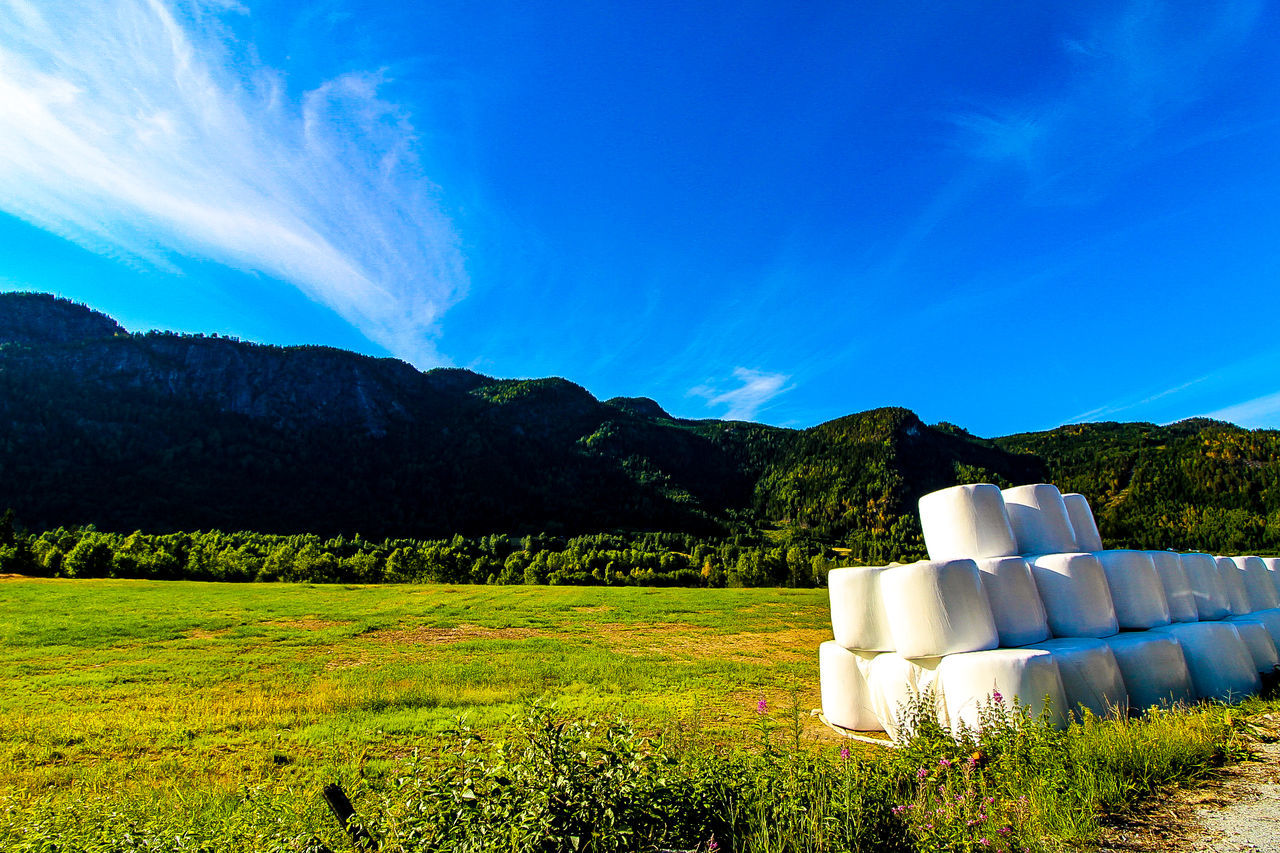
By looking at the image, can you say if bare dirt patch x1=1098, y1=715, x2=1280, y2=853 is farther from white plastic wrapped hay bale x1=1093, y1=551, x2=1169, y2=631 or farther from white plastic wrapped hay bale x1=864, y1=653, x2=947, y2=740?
white plastic wrapped hay bale x1=1093, y1=551, x2=1169, y2=631

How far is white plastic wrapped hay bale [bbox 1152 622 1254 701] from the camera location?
8.66m

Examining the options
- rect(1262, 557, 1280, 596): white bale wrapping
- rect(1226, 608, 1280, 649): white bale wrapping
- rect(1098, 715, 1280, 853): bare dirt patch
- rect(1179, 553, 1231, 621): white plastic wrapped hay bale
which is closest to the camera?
rect(1098, 715, 1280, 853): bare dirt patch

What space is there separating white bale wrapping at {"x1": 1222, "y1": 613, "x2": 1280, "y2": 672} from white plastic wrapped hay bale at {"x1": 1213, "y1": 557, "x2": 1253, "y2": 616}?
0.90 meters

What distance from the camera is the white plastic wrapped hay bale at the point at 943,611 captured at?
7.55m

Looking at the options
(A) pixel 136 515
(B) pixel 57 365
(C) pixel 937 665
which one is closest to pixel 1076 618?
(C) pixel 937 665

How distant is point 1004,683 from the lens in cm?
684

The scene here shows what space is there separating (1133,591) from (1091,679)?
260 cm

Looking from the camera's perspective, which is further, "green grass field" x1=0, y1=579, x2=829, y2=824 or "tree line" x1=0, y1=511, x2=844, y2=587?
"tree line" x1=0, y1=511, x2=844, y2=587

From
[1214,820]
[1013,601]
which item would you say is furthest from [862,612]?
[1214,820]

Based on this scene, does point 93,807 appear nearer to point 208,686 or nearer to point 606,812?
point 606,812

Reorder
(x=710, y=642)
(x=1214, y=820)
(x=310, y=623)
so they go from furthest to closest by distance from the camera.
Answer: (x=310, y=623) < (x=710, y=642) < (x=1214, y=820)

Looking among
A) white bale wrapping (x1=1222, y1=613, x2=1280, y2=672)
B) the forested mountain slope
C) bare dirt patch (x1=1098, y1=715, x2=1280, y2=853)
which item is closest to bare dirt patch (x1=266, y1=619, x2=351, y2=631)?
bare dirt patch (x1=1098, y1=715, x2=1280, y2=853)

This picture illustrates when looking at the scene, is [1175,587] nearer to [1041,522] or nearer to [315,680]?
[1041,522]

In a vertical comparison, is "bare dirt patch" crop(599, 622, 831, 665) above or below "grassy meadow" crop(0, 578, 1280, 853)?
above
